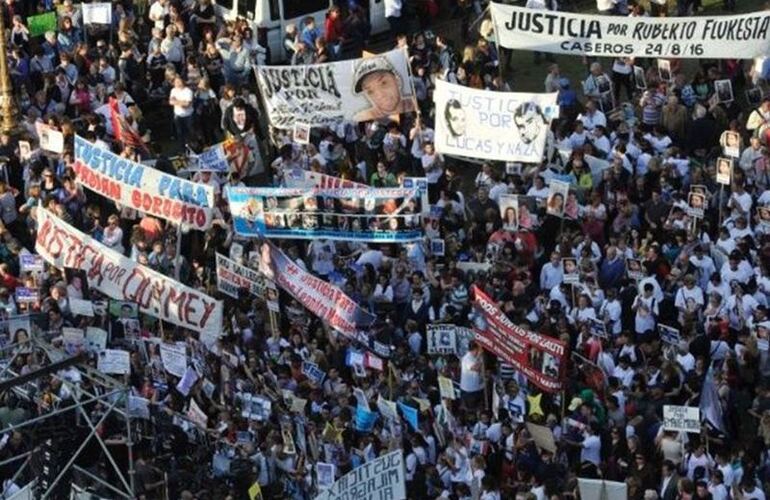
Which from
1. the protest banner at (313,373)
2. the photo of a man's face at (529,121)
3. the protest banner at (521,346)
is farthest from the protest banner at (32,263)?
the protest banner at (521,346)

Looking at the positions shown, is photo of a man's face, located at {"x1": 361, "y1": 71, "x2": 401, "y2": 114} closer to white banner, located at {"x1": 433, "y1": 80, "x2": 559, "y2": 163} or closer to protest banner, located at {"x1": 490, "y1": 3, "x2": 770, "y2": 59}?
white banner, located at {"x1": 433, "y1": 80, "x2": 559, "y2": 163}

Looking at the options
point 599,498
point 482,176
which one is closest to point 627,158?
point 482,176

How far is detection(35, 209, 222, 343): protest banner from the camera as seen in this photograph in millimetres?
29859

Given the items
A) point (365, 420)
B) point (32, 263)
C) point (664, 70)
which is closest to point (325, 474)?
point (365, 420)

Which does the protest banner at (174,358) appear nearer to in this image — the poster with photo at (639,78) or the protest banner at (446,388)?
the protest banner at (446,388)

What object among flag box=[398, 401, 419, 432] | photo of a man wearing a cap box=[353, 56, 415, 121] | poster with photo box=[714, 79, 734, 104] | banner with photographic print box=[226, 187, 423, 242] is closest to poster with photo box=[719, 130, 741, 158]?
poster with photo box=[714, 79, 734, 104]

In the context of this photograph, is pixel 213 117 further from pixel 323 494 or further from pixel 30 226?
pixel 323 494

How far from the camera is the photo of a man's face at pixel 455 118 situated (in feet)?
103

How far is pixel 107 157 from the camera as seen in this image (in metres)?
32.7

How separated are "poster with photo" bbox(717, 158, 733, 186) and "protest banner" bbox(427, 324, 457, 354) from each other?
161 inches

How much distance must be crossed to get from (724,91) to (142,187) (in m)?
8.25

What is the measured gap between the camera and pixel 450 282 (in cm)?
2956

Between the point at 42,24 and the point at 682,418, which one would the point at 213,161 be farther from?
the point at 682,418

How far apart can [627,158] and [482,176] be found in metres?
2.12
